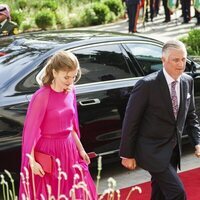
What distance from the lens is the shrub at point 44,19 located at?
66.8 feet

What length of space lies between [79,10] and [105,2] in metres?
1.09

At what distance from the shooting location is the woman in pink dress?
387 centimetres

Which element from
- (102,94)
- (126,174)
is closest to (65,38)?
(102,94)

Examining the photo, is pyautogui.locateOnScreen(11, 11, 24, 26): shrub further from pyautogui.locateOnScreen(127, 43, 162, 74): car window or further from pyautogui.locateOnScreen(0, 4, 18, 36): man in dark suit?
pyautogui.locateOnScreen(127, 43, 162, 74): car window

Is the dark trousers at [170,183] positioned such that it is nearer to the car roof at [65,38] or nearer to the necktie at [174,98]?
the necktie at [174,98]

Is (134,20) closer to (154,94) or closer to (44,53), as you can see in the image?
(44,53)

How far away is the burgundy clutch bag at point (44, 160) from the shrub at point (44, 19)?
55.1 feet

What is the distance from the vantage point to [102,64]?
18.5ft

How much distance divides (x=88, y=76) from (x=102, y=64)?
0.24m

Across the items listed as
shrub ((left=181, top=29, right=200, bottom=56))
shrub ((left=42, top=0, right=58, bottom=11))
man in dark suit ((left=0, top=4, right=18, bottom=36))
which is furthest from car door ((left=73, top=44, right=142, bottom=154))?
shrub ((left=42, top=0, right=58, bottom=11))

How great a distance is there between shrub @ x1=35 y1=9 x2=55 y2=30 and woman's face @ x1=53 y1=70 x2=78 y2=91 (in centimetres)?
1672

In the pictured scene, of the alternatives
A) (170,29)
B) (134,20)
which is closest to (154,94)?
(134,20)

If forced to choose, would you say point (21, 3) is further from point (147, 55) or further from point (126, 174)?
Answer: point (126, 174)

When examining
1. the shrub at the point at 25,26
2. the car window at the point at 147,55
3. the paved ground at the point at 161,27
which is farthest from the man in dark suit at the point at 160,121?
the shrub at the point at 25,26
